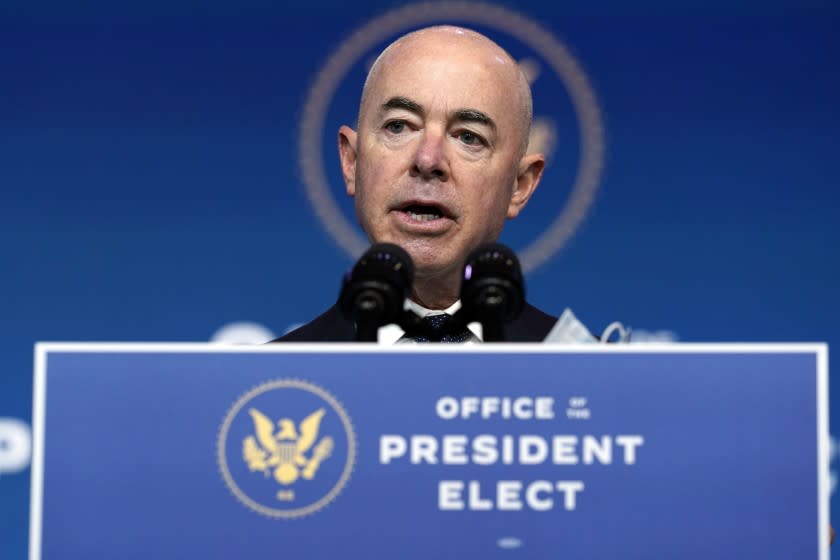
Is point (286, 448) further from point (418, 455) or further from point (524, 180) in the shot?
point (524, 180)

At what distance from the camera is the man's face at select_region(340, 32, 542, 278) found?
4.63ft

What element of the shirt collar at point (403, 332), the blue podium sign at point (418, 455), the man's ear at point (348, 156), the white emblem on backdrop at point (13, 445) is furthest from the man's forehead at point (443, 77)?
the white emblem on backdrop at point (13, 445)

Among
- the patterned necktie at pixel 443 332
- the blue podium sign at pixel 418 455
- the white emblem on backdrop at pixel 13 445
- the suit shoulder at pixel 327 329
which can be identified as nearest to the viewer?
the blue podium sign at pixel 418 455

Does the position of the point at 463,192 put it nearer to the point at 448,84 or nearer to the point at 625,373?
the point at 448,84

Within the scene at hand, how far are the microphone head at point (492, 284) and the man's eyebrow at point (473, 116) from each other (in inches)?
16.9

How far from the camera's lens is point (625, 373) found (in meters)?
0.88

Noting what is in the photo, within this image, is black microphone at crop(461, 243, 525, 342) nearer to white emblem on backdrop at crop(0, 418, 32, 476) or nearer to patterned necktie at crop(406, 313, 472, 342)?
patterned necktie at crop(406, 313, 472, 342)

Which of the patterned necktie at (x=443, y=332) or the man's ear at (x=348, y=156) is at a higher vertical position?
the man's ear at (x=348, y=156)

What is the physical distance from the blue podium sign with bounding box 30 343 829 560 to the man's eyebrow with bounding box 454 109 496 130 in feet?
1.97

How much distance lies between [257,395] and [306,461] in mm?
58

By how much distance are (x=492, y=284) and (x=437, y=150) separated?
1.37ft

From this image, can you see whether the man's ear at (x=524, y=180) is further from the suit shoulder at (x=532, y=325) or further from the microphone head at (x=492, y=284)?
the microphone head at (x=492, y=284)

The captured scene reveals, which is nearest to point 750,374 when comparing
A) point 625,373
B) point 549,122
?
point 625,373

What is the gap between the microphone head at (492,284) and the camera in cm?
101
